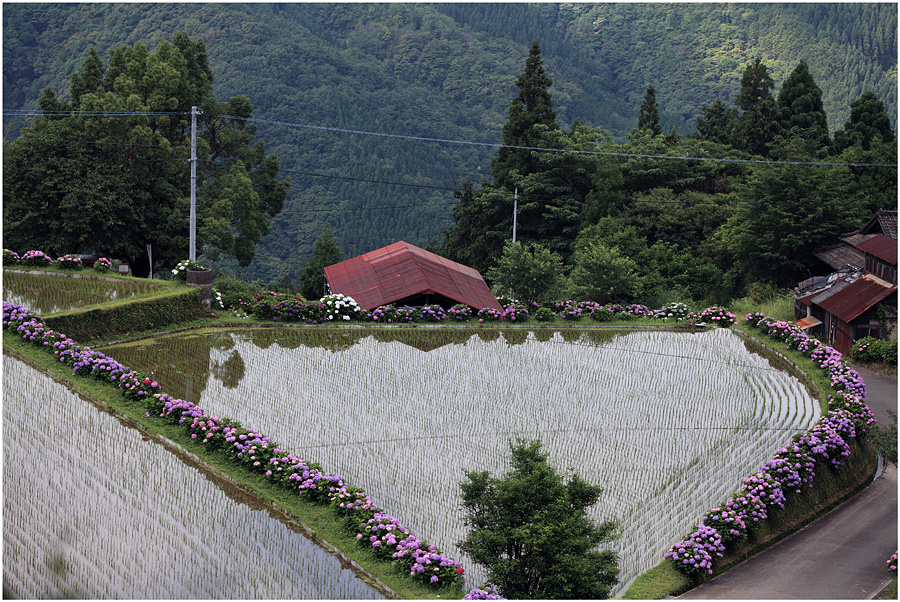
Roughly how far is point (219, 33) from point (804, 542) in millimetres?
117208

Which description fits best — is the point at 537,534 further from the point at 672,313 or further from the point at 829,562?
the point at 672,313

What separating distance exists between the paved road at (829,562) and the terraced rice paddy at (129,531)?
510 centimetres

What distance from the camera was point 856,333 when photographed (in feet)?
102

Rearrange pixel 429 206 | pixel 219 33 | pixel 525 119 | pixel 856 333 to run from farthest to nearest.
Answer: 1. pixel 219 33
2. pixel 429 206
3. pixel 525 119
4. pixel 856 333

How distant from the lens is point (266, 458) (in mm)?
12789

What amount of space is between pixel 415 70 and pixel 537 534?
129619 millimetres

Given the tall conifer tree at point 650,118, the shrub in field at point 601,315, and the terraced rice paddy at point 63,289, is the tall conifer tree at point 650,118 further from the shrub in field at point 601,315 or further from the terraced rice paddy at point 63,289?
the terraced rice paddy at point 63,289

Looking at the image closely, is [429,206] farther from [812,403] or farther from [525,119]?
[812,403]

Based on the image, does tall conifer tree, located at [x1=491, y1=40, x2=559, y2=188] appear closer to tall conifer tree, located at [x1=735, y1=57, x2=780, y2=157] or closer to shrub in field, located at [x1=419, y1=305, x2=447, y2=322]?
tall conifer tree, located at [x1=735, y1=57, x2=780, y2=157]

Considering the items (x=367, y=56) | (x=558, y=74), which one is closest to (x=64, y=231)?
(x=367, y=56)

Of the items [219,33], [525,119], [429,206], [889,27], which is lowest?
[429,206]

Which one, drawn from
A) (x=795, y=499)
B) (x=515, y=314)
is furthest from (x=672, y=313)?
(x=795, y=499)

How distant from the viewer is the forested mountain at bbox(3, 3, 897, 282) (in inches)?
4050

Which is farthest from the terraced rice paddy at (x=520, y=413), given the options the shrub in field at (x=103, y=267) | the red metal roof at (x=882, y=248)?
the red metal roof at (x=882, y=248)
